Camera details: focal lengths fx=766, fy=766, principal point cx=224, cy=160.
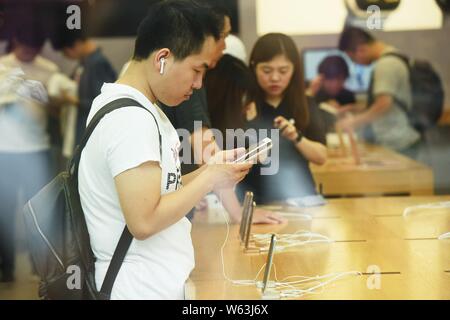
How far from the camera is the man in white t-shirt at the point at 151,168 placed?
1429 millimetres

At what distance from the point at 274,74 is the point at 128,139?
136 cm

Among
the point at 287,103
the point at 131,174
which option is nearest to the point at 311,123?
the point at 287,103

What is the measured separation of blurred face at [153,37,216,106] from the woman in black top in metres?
1.10

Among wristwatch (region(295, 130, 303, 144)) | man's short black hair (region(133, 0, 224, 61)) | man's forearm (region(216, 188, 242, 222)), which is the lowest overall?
man's forearm (region(216, 188, 242, 222))

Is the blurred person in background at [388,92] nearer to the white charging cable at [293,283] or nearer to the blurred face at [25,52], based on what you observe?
the blurred face at [25,52]

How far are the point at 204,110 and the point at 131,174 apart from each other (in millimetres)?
878

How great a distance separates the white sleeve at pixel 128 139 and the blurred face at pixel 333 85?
2.98m

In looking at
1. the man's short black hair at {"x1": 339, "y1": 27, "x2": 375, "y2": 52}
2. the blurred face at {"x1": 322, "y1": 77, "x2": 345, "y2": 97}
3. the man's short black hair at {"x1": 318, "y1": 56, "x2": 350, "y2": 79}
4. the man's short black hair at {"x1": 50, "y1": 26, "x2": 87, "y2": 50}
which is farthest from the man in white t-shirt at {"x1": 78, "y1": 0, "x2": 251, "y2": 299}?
the blurred face at {"x1": 322, "y1": 77, "x2": 345, "y2": 97}

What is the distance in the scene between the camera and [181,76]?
5.09ft

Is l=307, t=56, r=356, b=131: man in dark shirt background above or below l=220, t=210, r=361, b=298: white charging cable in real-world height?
above

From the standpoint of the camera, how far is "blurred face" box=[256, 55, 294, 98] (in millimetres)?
2703

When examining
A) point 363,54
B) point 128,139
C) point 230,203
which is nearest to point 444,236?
point 230,203

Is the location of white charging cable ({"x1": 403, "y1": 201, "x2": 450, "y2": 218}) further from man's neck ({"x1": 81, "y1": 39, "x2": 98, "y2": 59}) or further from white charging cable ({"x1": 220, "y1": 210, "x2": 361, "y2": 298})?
man's neck ({"x1": 81, "y1": 39, "x2": 98, "y2": 59})

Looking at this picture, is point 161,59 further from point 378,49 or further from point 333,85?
point 333,85
